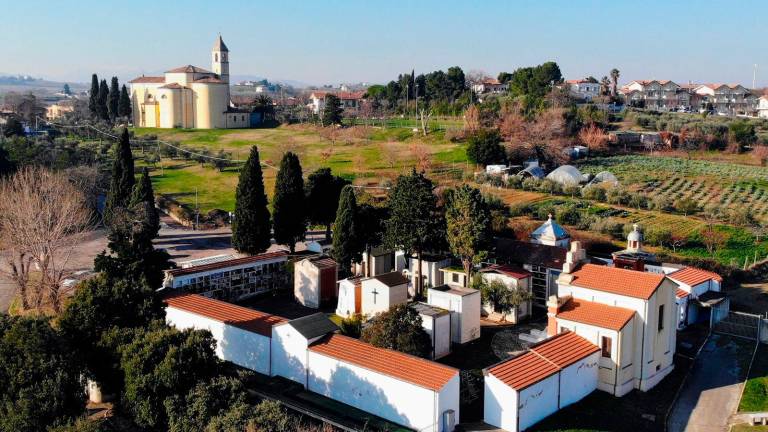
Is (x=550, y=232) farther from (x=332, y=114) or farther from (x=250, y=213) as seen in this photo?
(x=332, y=114)

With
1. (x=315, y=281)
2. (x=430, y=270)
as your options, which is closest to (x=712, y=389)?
(x=430, y=270)

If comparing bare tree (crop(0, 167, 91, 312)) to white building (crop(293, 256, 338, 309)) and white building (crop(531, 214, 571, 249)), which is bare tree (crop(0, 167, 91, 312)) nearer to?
white building (crop(293, 256, 338, 309))

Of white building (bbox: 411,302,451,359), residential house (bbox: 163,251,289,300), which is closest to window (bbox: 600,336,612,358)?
white building (bbox: 411,302,451,359)

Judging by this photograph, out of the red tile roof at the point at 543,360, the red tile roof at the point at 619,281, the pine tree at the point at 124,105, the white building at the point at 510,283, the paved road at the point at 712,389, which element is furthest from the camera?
the pine tree at the point at 124,105

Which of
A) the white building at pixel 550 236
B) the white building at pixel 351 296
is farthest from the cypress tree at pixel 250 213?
Answer: the white building at pixel 550 236

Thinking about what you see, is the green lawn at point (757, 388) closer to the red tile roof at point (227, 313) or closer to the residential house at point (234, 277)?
the red tile roof at point (227, 313)
